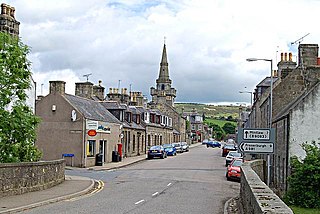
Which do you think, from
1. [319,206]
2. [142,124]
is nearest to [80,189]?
[319,206]

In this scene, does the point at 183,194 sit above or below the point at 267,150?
below

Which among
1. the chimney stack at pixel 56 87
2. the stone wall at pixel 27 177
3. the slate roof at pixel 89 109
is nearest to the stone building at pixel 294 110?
the stone wall at pixel 27 177

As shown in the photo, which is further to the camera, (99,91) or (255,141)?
(99,91)

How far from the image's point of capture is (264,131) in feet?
75.4

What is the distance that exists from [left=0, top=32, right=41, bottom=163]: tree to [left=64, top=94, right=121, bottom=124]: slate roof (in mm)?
21341

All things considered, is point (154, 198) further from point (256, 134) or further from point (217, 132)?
point (217, 132)

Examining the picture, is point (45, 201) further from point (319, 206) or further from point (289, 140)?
point (289, 140)

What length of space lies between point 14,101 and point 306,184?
12972 mm

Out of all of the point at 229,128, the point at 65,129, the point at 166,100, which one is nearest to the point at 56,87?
the point at 65,129

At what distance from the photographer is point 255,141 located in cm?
2280

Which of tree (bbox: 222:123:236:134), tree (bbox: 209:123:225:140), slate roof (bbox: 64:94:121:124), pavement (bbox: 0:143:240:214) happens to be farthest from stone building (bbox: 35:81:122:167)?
tree (bbox: 222:123:236:134)

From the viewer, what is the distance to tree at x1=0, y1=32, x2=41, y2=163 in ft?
69.9

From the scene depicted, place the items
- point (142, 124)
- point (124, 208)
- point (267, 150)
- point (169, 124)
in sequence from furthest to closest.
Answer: point (169, 124), point (142, 124), point (267, 150), point (124, 208)

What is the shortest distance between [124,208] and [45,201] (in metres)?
3.31
